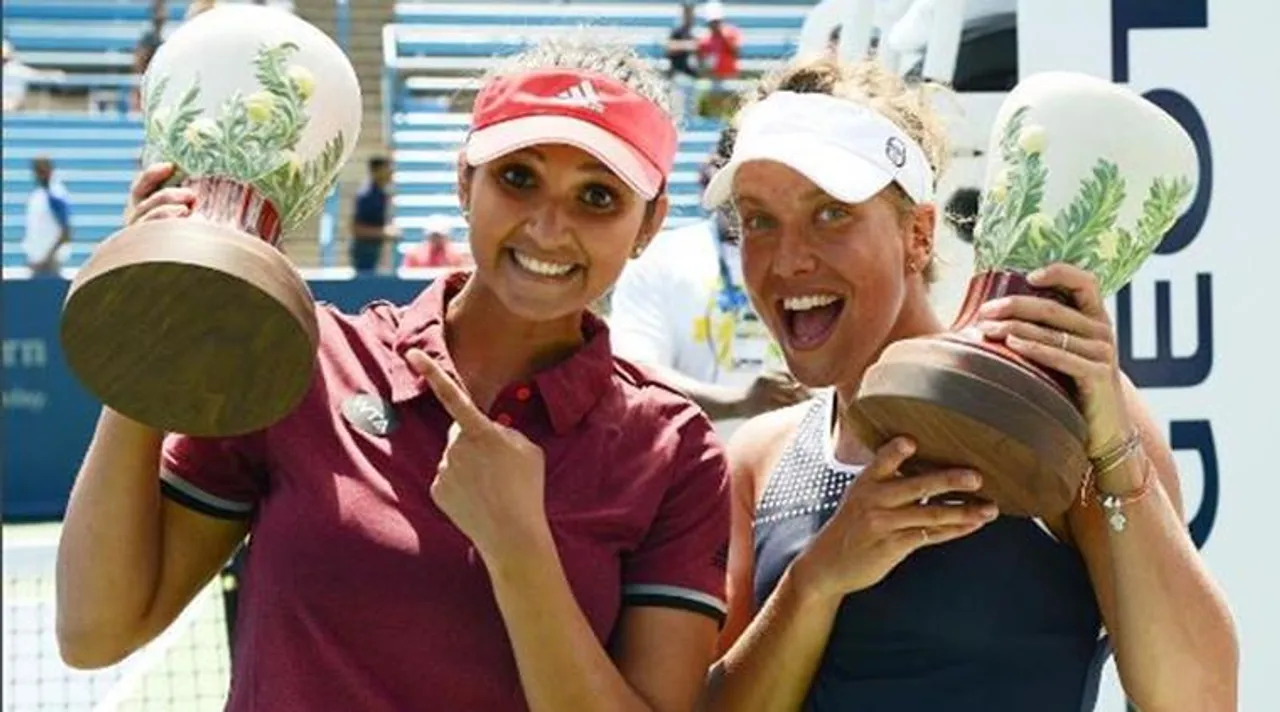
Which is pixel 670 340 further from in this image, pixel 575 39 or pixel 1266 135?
pixel 575 39

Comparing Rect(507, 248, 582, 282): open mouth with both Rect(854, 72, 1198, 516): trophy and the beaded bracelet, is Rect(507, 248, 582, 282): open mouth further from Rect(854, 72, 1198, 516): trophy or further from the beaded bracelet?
the beaded bracelet

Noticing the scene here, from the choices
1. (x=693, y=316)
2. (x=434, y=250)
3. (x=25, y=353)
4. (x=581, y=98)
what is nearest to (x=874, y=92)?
(x=581, y=98)

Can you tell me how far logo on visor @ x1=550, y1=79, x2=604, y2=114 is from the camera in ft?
7.60

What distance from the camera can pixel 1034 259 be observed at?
2.16m

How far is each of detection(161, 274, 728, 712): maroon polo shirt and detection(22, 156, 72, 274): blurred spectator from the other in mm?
13848

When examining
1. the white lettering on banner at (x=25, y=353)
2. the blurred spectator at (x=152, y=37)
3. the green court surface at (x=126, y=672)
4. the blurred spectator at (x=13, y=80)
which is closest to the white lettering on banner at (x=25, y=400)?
the white lettering on banner at (x=25, y=353)

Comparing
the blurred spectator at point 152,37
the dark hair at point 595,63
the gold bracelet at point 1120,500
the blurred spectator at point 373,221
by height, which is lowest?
the blurred spectator at point 373,221

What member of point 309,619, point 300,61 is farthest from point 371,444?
point 300,61

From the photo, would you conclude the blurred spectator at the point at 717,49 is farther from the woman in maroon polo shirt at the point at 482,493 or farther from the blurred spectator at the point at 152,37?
the woman in maroon polo shirt at the point at 482,493

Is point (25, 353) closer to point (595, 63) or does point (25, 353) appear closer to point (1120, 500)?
point (595, 63)

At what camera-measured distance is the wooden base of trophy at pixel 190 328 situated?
2.00 meters

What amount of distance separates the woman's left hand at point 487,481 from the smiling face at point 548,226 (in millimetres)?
163

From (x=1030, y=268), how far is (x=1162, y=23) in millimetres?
1078

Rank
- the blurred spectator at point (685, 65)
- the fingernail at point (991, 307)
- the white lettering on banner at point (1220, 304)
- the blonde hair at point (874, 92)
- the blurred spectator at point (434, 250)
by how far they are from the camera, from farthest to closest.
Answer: the blurred spectator at point (685, 65)
the blurred spectator at point (434, 250)
the white lettering on banner at point (1220, 304)
the blonde hair at point (874, 92)
the fingernail at point (991, 307)
